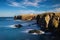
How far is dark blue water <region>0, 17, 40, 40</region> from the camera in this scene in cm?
142

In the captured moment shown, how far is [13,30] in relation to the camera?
1.45m

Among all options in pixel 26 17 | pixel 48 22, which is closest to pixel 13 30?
pixel 26 17

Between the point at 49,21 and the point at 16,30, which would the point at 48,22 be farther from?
the point at 16,30

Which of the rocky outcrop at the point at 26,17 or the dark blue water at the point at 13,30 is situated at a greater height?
the rocky outcrop at the point at 26,17

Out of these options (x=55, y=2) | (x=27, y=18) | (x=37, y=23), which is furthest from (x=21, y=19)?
(x=55, y=2)

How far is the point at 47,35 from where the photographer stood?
1466 mm

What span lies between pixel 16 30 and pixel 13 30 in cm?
4

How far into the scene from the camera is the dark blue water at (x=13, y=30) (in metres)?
1.42

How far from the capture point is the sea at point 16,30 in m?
1.43

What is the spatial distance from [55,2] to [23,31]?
538 millimetres

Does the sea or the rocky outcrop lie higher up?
the rocky outcrop

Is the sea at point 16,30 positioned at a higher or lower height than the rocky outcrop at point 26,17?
lower

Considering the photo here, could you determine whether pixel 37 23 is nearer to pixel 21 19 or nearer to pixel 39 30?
pixel 39 30

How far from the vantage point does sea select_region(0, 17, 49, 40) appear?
143 centimetres
